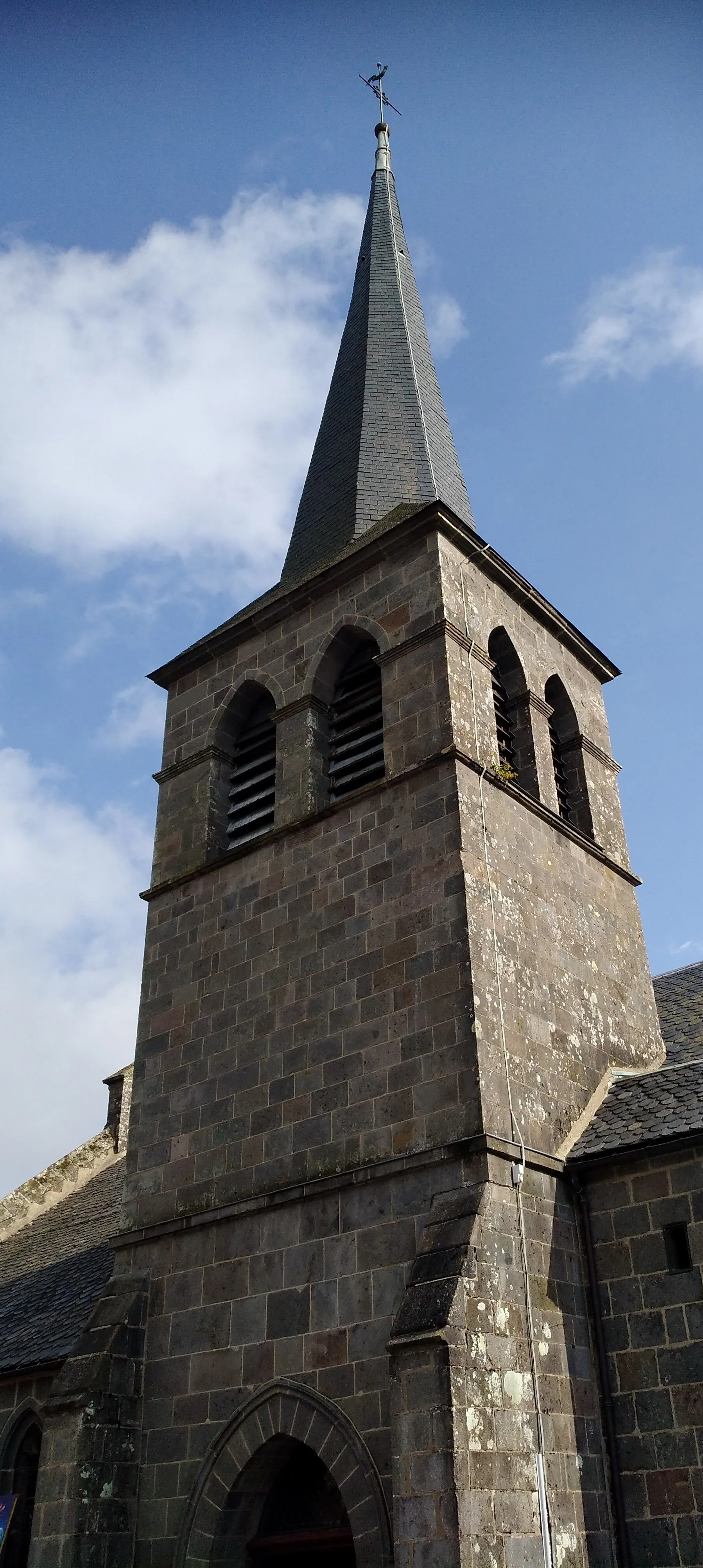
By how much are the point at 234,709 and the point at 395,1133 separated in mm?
6229

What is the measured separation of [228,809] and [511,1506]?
796 cm

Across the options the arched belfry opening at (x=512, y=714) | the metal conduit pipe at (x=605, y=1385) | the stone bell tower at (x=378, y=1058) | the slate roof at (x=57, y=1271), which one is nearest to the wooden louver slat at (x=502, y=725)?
the arched belfry opening at (x=512, y=714)

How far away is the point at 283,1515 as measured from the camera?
10727 mm

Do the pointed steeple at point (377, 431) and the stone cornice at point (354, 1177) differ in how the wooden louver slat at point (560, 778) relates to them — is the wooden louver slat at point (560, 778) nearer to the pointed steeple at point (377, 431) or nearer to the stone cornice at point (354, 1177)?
the pointed steeple at point (377, 431)

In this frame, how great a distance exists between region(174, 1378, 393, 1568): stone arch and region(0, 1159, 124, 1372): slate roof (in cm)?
310

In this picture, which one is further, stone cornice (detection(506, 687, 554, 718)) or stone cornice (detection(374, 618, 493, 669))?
stone cornice (detection(506, 687, 554, 718))

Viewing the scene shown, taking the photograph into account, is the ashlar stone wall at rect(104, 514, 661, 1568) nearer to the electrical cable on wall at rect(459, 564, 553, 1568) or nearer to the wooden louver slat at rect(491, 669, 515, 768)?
the electrical cable on wall at rect(459, 564, 553, 1568)

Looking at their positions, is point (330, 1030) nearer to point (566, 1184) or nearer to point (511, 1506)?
point (566, 1184)

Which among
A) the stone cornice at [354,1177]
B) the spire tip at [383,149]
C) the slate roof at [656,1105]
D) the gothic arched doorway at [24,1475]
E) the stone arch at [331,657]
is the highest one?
the spire tip at [383,149]

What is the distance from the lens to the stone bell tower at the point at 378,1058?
932 cm

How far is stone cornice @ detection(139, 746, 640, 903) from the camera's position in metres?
12.2

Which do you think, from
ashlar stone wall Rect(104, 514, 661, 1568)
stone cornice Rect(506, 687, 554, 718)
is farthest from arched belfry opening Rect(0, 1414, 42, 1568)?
stone cornice Rect(506, 687, 554, 718)

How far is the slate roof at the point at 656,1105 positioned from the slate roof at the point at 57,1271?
19.7 ft

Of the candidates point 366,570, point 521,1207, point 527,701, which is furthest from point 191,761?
point 521,1207
